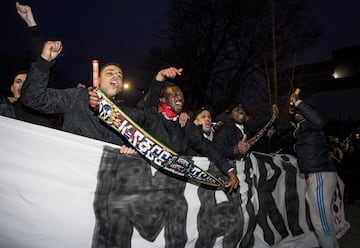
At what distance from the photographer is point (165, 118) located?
300cm

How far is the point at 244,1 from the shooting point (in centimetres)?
1666

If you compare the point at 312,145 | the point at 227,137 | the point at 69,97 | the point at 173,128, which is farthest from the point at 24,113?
the point at 312,145

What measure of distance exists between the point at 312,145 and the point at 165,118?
6.52 ft

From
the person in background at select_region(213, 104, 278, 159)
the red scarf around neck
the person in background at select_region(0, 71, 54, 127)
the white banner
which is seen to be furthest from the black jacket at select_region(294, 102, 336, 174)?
the person in background at select_region(0, 71, 54, 127)

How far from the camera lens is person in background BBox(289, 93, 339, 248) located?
3.42m

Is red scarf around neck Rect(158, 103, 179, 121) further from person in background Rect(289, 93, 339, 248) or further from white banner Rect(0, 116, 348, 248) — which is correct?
person in background Rect(289, 93, 339, 248)

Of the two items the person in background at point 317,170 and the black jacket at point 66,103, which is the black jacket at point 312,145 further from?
the black jacket at point 66,103

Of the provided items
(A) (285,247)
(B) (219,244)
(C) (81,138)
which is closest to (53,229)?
(C) (81,138)

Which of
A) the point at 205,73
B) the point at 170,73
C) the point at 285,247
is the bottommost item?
the point at 285,247

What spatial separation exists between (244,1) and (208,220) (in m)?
16.3

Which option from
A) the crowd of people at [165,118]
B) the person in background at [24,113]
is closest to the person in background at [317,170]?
the crowd of people at [165,118]

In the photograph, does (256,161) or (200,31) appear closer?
(256,161)

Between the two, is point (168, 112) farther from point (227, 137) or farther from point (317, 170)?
point (317, 170)

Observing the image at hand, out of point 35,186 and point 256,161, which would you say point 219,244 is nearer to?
point 256,161
